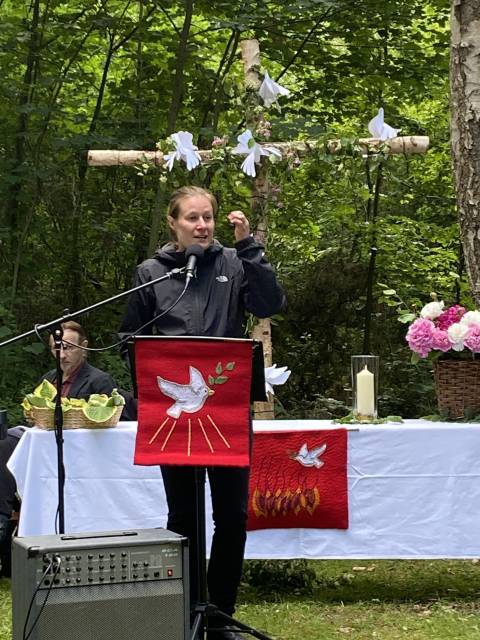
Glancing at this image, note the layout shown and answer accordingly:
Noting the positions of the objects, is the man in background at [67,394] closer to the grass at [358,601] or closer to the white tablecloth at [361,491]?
the grass at [358,601]

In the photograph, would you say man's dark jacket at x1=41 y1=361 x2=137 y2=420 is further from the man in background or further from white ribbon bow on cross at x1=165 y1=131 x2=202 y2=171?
white ribbon bow on cross at x1=165 y1=131 x2=202 y2=171

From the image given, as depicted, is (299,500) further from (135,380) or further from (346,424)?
(135,380)

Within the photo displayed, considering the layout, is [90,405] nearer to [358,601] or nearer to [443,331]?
[358,601]

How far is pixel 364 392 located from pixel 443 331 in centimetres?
43

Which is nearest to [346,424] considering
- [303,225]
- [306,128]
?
[306,128]

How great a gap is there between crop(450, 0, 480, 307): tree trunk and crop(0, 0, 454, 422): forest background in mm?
2426

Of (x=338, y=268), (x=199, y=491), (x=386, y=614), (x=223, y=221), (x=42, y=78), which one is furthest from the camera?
(x=338, y=268)

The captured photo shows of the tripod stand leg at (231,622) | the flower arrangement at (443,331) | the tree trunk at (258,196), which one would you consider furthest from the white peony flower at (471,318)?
the tripod stand leg at (231,622)

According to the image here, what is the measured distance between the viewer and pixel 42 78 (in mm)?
8188

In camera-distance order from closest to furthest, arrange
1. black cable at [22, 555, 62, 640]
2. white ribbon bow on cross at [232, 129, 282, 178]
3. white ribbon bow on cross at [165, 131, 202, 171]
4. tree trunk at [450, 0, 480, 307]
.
A: black cable at [22, 555, 62, 640]
tree trunk at [450, 0, 480, 307]
white ribbon bow on cross at [165, 131, 202, 171]
white ribbon bow on cross at [232, 129, 282, 178]

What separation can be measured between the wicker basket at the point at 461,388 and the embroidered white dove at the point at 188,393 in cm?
150

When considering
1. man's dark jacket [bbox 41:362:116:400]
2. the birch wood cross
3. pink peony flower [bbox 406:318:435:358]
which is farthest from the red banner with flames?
man's dark jacket [bbox 41:362:116:400]

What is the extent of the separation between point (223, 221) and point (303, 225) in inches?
40.8

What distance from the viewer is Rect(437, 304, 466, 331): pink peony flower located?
4164 mm
